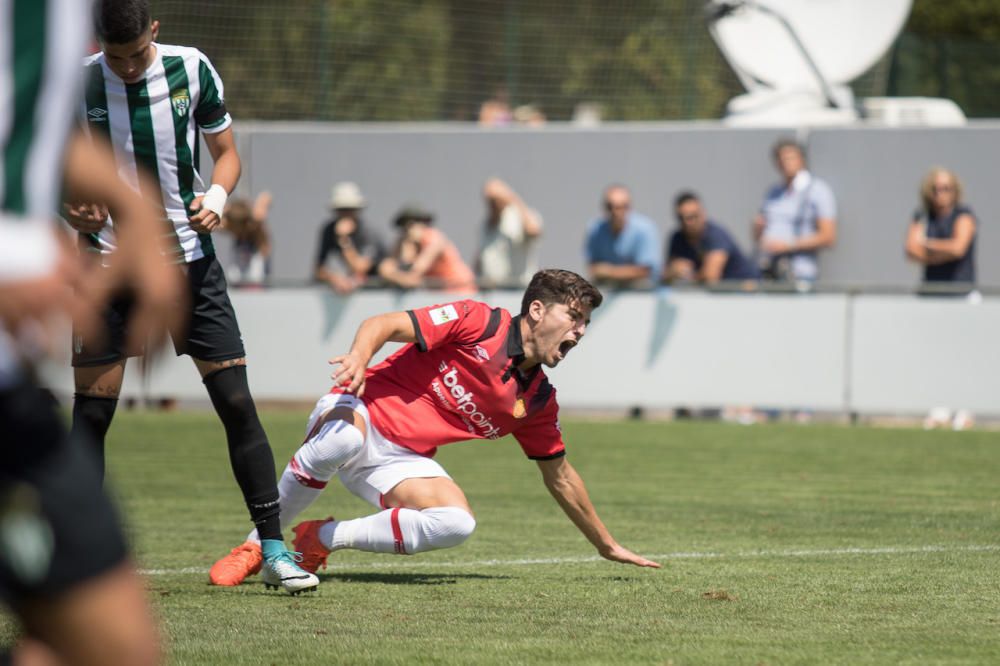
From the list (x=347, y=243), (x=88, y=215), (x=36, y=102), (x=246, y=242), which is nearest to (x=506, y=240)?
(x=347, y=243)

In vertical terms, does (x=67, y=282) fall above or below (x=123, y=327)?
above

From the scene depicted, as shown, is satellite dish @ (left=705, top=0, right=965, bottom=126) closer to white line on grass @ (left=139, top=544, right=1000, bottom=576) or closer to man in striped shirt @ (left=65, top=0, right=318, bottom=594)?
white line on grass @ (left=139, top=544, right=1000, bottom=576)

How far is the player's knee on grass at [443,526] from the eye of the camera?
6.51 metres

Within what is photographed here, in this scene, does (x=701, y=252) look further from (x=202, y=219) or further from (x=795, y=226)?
(x=202, y=219)

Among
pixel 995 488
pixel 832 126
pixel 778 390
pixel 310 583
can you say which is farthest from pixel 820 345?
pixel 310 583

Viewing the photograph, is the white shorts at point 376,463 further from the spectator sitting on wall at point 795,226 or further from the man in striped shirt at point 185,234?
the spectator sitting on wall at point 795,226

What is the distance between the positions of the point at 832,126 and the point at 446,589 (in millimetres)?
12280

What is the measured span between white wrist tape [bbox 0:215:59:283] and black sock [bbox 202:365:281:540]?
357 centimetres

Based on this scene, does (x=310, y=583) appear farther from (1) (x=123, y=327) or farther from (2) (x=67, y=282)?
(2) (x=67, y=282)

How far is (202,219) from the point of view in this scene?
20.1ft

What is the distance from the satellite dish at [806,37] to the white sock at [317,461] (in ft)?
45.9

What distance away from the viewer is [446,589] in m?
6.53

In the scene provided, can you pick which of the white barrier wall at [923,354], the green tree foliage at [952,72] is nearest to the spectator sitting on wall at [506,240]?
the white barrier wall at [923,354]

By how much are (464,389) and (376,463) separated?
1.51ft
